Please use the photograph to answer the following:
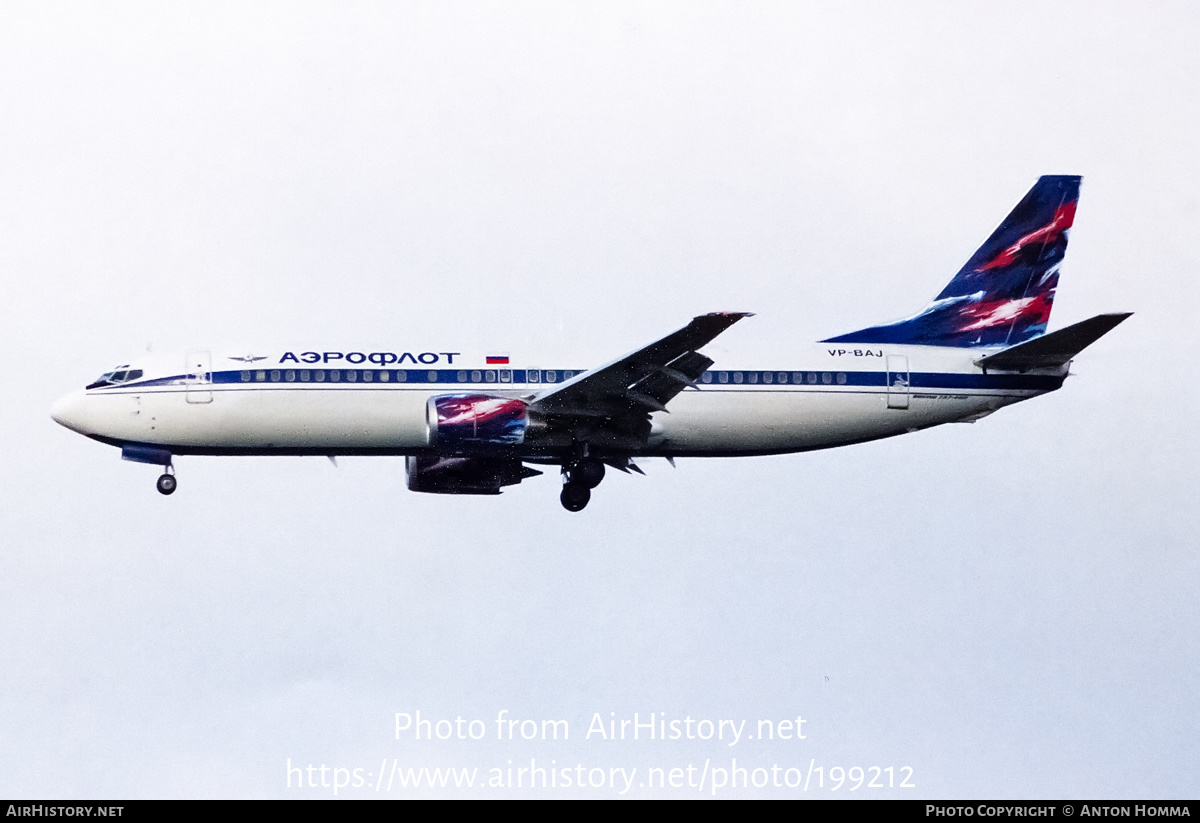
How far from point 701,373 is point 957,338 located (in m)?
9.08

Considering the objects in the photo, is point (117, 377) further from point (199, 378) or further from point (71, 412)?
point (199, 378)

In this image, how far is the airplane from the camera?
1753 inches

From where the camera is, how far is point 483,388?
45469 millimetres

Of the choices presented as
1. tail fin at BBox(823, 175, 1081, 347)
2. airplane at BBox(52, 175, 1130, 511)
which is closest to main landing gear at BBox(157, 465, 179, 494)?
airplane at BBox(52, 175, 1130, 511)

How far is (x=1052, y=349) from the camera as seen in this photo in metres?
47.1

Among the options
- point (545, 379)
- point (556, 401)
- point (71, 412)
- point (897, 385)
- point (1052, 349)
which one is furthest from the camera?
point (897, 385)

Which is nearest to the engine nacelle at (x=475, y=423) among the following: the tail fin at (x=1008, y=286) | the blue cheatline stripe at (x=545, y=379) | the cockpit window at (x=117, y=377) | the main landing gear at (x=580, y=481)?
the blue cheatline stripe at (x=545, y=379)

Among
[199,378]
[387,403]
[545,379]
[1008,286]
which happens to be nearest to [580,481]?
[545,379]

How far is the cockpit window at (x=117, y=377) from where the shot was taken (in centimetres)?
4525

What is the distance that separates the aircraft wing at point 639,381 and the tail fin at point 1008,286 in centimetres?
693

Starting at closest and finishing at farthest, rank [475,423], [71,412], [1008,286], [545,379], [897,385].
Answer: [475,423], [71,412], [545,379], [897,385], [1008,286]

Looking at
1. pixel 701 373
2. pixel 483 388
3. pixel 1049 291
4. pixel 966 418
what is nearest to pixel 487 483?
pixel 483 388

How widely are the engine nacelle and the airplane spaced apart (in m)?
0.03

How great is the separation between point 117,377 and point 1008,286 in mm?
23639
